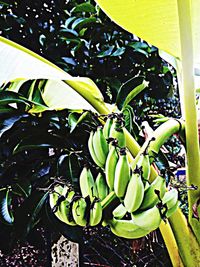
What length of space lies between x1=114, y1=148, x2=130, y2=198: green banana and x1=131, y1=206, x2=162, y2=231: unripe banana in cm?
3

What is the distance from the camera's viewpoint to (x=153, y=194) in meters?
0.45

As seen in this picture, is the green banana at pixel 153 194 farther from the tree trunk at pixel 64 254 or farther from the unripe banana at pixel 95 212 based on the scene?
the tree trunk at pixel 64 254

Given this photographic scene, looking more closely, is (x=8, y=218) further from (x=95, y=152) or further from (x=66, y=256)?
(x=66, y=256)

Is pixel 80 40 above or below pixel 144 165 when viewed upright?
above

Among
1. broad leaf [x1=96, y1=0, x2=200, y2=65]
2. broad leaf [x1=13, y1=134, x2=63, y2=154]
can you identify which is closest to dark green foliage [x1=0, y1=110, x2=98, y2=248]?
broad leaf [x1=13, y1=134, x2=63, y2=154]

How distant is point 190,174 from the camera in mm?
557

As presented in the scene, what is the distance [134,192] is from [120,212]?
5 cm

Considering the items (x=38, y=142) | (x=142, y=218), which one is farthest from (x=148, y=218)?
(x=38, y=142)

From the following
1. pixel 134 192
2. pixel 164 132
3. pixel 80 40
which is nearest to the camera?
pixel 134 192

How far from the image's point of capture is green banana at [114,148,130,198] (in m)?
0.44

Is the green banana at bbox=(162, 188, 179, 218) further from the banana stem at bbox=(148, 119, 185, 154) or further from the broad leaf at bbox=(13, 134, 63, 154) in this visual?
the broad leaf at bbox=(13, 134, 63, 154)

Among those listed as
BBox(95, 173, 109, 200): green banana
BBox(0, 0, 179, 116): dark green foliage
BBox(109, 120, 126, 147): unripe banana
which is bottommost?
BBox(95, 173, 109, 200): green banana

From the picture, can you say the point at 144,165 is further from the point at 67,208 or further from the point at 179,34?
the point at 179,34

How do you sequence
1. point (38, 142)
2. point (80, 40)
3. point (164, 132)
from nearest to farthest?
point (164, 132) < point (38, 142) < point (80, 40)
